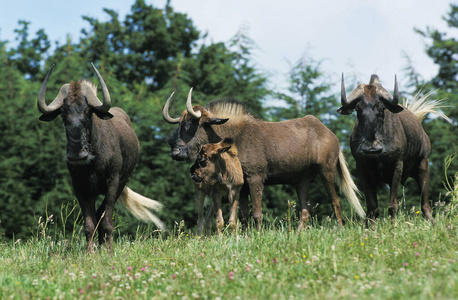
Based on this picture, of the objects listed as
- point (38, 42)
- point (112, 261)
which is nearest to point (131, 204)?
point (112, 261)

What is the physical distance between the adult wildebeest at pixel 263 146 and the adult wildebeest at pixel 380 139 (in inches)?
35.8

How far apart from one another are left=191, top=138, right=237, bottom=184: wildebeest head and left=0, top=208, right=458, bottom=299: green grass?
4.44ft

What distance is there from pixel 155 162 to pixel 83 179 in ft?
20.5

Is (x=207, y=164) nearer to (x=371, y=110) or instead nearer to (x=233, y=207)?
(x=233, y=207)

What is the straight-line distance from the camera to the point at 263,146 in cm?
927

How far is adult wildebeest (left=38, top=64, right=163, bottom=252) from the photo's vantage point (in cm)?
763

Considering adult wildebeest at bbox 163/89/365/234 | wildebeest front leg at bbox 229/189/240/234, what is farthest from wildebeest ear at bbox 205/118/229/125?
wildebeest front leg at bbox 229/189/240/234

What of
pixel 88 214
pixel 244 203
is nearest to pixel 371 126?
pixel 244 203

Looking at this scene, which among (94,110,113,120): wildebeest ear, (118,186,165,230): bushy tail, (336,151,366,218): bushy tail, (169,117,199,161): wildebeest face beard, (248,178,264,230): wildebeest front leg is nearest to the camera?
(94,110,113,120): wildebeest ear

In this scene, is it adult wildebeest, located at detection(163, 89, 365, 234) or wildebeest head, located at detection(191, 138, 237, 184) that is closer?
wildebeest head, located at detection(191, 138, 237, 184)

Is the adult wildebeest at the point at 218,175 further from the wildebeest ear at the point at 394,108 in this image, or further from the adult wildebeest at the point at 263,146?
the wildebeest ear at the point at 394,108

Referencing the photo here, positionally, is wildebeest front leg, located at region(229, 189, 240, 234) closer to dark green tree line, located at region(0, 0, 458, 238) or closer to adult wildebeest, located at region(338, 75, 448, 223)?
adult wildebeest, located at region(338, 75, 448, 223)

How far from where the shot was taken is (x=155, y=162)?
46.9ft

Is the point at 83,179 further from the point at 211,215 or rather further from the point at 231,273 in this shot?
the point at 231,273
